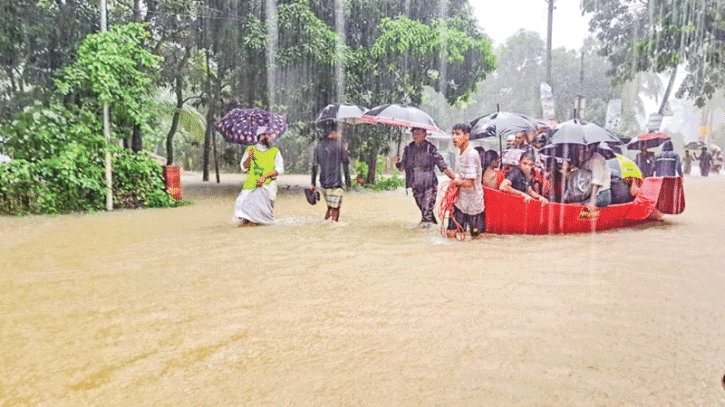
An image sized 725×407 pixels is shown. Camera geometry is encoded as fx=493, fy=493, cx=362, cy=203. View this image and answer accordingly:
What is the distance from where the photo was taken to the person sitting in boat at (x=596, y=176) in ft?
24.1

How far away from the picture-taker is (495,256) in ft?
19.7

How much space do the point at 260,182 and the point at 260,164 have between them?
0.29 meters

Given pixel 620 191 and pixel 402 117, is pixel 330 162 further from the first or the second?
pixel 620 191

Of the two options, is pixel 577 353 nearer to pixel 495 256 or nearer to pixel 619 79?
pixel 495 256

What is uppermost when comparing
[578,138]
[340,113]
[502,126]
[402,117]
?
[340,113]

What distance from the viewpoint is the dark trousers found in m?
7.84

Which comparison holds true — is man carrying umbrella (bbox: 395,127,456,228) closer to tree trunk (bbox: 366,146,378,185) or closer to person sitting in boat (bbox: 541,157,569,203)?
person sitting in boat (bbox: 541,157,569,203)

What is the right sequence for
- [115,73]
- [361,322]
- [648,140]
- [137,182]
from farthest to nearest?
[648,140], [137,182], [115,73], [361,322]

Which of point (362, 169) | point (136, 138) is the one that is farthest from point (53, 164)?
point (362, 169)

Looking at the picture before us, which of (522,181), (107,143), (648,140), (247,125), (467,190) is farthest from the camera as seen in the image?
(648,140)

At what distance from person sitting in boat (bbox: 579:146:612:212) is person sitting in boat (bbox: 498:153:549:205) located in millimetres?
820

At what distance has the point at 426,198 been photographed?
7.94 meters

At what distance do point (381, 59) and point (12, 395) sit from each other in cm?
1462

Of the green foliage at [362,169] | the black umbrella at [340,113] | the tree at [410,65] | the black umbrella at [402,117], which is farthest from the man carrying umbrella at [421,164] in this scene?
the green foliage at [362,169]
